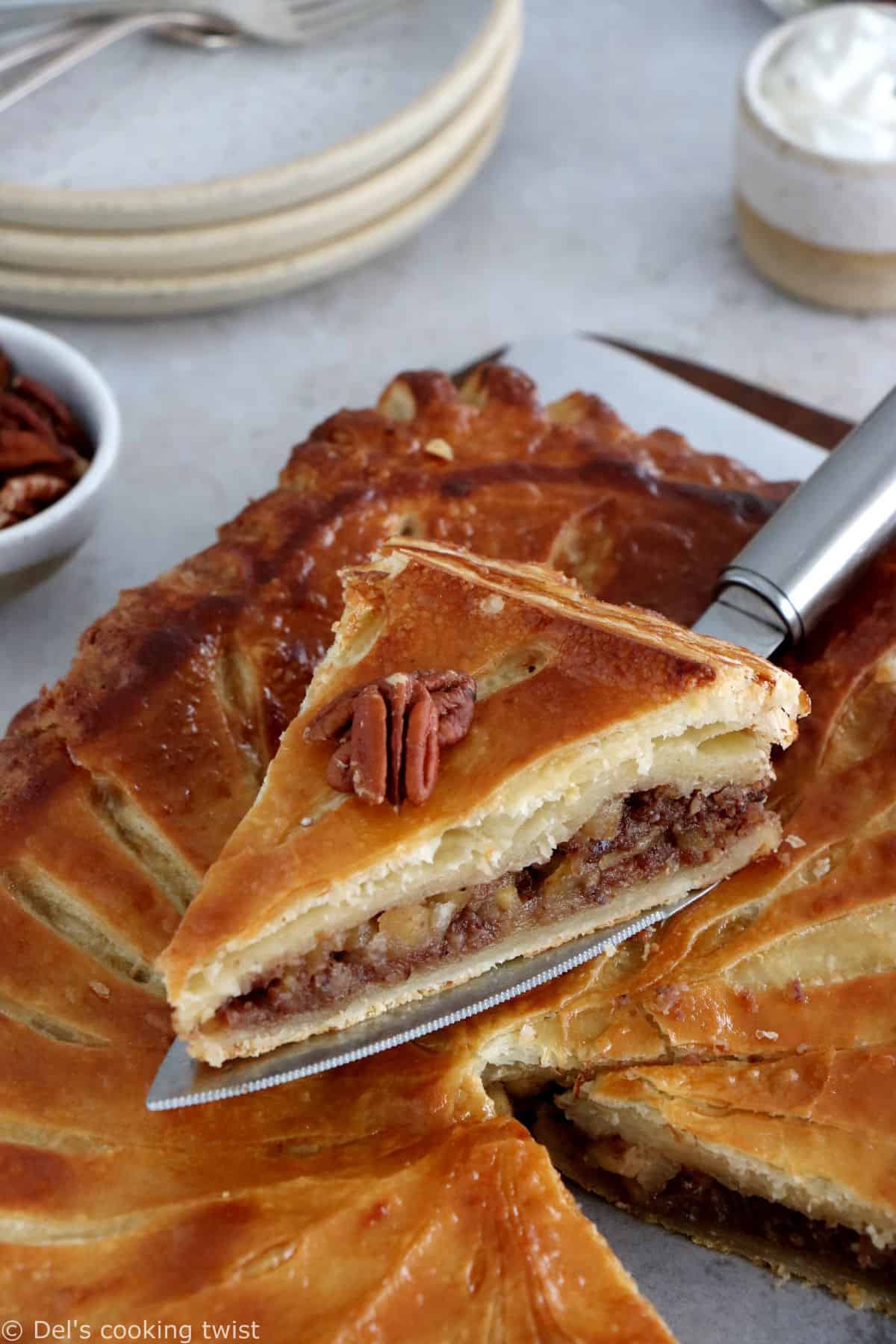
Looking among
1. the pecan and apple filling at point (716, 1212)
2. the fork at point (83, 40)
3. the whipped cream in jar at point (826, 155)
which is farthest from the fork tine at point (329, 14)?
the pecan and apple filling at point (716, 1212)

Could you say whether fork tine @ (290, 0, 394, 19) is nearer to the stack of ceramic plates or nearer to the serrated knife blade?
the stack of ceramic plates

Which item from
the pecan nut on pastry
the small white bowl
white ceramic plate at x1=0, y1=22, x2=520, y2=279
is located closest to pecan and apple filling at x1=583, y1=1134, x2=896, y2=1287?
the pecan nut on pastry

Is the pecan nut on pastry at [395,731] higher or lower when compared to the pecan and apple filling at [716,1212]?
higher

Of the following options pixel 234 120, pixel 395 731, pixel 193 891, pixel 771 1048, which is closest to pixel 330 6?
pixel 234 120

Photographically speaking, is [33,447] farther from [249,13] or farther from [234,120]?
[249,13]

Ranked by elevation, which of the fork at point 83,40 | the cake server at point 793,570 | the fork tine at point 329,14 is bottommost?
the cake server at point 793,570

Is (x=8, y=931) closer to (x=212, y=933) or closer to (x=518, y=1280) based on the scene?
(x=212, y=933)

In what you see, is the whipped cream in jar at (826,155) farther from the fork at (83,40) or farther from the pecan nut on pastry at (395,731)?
the pecan nut on pastry at (395,731)
